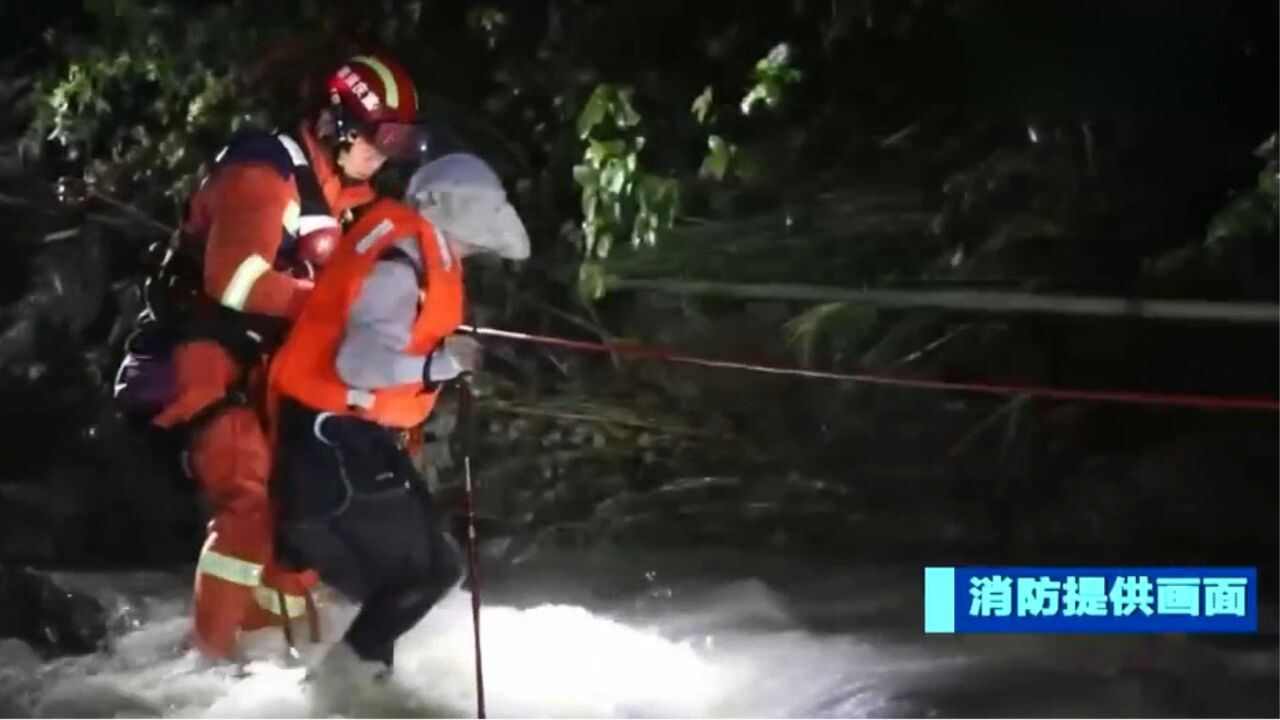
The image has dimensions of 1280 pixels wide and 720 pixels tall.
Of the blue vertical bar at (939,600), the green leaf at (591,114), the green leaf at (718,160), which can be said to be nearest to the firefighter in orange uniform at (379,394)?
the green leaf at (591,114)

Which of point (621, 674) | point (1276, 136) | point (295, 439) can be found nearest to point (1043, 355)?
point (1276, 136)

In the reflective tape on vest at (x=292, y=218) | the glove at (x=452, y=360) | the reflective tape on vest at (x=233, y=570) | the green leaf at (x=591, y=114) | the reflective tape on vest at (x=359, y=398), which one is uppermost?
the green leaf at (x=591, y=114)

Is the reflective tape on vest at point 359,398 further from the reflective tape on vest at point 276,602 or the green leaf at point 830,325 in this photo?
the green leaf at point 830,325

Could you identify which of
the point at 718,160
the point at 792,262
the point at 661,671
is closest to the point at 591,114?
the point at 718,160

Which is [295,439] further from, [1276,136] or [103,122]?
[1276,136]

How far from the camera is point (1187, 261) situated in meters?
1.68

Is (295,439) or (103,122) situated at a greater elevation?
(103,122)

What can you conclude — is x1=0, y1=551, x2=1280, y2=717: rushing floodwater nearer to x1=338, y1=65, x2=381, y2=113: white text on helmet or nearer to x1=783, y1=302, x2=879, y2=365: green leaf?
x1=783, y1=302, x2=879, y2=365: green leaf

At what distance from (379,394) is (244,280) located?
0.62ft

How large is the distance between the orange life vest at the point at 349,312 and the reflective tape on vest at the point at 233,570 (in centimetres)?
19

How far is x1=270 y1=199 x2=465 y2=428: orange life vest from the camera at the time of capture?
167 cm

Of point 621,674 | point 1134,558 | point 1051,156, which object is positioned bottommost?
point 621,674

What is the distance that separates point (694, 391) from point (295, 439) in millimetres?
434

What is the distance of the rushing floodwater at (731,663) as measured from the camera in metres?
1.69
